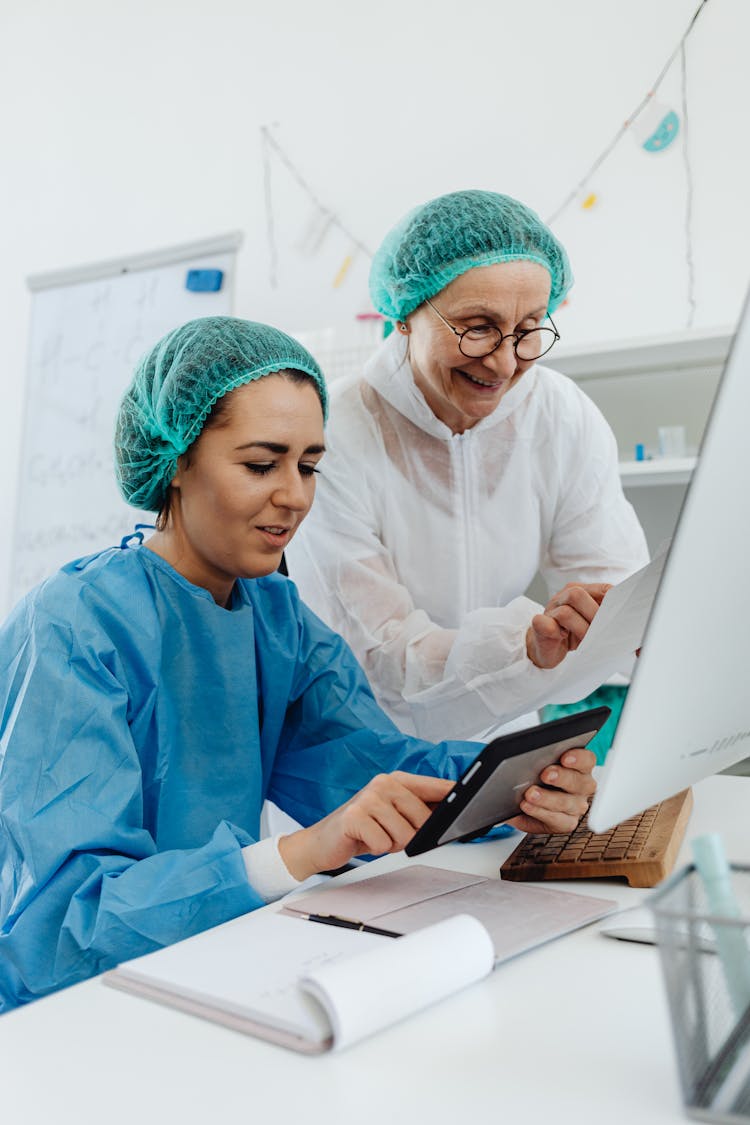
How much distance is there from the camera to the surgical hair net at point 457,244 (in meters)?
1.32

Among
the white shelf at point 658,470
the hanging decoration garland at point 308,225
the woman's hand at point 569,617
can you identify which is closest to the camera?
the woman's hand at point 569,617

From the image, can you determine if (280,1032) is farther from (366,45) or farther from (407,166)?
(366,45)

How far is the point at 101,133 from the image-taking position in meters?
3.46

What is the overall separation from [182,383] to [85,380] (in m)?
1.97

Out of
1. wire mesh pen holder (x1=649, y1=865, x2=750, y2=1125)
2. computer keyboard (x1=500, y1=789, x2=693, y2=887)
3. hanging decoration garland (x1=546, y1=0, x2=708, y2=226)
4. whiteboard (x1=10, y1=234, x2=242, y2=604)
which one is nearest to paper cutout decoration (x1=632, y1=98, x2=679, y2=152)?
hanging decoration garland (x1=546, y1=0, x2=708, y2=226)

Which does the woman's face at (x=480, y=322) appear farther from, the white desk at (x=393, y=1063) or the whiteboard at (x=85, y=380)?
the whiteboard at (x=85, y=380)

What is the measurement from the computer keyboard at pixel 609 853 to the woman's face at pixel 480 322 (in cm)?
62

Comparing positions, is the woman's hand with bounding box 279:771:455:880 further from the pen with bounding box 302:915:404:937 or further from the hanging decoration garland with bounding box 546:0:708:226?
the hanging decoration garland with bounding box 546:0:708:226

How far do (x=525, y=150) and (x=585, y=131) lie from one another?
0.55 feet

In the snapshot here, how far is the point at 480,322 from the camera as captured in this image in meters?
1.31

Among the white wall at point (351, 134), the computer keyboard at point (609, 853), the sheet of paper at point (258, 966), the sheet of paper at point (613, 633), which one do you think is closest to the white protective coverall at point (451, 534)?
the sheet of paper at point (613, 633)

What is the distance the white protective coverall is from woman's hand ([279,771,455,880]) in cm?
51

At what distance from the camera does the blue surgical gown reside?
81 centimetres

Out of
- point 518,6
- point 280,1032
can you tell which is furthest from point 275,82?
point 280,1032
